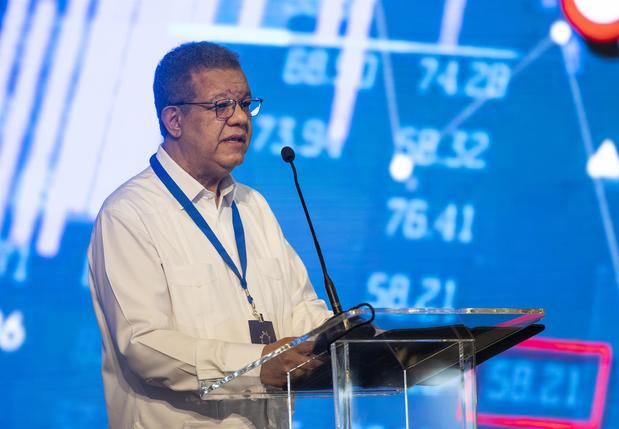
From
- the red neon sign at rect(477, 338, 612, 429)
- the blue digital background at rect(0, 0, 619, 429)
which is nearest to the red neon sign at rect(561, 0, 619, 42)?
the blue digital background at rect(0, 0, 619, 429)

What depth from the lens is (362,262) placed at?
3.78 m

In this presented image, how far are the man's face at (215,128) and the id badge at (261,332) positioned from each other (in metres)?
0.46

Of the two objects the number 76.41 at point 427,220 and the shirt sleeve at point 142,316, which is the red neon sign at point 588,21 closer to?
the number 76.41 at point 427,220

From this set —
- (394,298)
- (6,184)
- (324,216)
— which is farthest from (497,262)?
(6,184)

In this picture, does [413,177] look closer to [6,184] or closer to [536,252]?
[536,252]

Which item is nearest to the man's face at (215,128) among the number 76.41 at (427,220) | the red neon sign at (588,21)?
the number 76.41 at (427,220)

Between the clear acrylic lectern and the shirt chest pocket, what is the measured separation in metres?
0.48

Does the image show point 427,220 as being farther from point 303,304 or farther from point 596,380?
point 303,304

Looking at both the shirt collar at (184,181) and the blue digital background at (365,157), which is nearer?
the shirt collar at (184,181)

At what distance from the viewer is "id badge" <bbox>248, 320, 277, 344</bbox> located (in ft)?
8.32

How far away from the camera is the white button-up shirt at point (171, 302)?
7.64 feet

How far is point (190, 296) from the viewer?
252 cm

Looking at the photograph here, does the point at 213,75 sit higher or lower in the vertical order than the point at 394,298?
higher

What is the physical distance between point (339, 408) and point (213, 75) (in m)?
1.22
